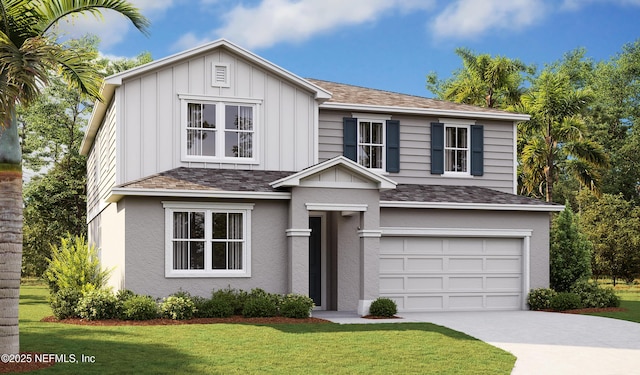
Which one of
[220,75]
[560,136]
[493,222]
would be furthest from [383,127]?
[560,136]

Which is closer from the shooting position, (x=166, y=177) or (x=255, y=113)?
(x=166, y=177)

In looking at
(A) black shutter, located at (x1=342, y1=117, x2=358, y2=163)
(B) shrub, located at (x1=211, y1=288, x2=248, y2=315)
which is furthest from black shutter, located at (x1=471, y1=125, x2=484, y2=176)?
(B) shrub, located at (x1=211, y1=288, x2=248, y2=315)

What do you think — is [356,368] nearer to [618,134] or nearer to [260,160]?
[260,160]

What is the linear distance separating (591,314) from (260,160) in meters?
9.85

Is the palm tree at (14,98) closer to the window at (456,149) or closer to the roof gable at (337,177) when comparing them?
the roof gable at (337,177)

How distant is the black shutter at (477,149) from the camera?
24609 mm

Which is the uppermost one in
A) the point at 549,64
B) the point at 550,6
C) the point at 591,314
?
the point at 550,6

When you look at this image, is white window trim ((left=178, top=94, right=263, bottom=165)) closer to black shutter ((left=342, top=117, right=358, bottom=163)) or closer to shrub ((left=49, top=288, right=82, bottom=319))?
black shutter ((left=342, top=117, right=358, bottom=163))

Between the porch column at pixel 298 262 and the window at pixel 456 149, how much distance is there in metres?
6.83

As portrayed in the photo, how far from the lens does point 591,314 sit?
828 inches

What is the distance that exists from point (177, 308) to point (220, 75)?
6.66 m

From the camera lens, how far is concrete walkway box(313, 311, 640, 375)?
12992mm

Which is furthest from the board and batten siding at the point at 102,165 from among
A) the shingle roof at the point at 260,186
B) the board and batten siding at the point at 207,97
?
the shingle roof at the point at 260,186

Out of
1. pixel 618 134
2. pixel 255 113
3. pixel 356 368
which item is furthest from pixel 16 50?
pixel 618 134
